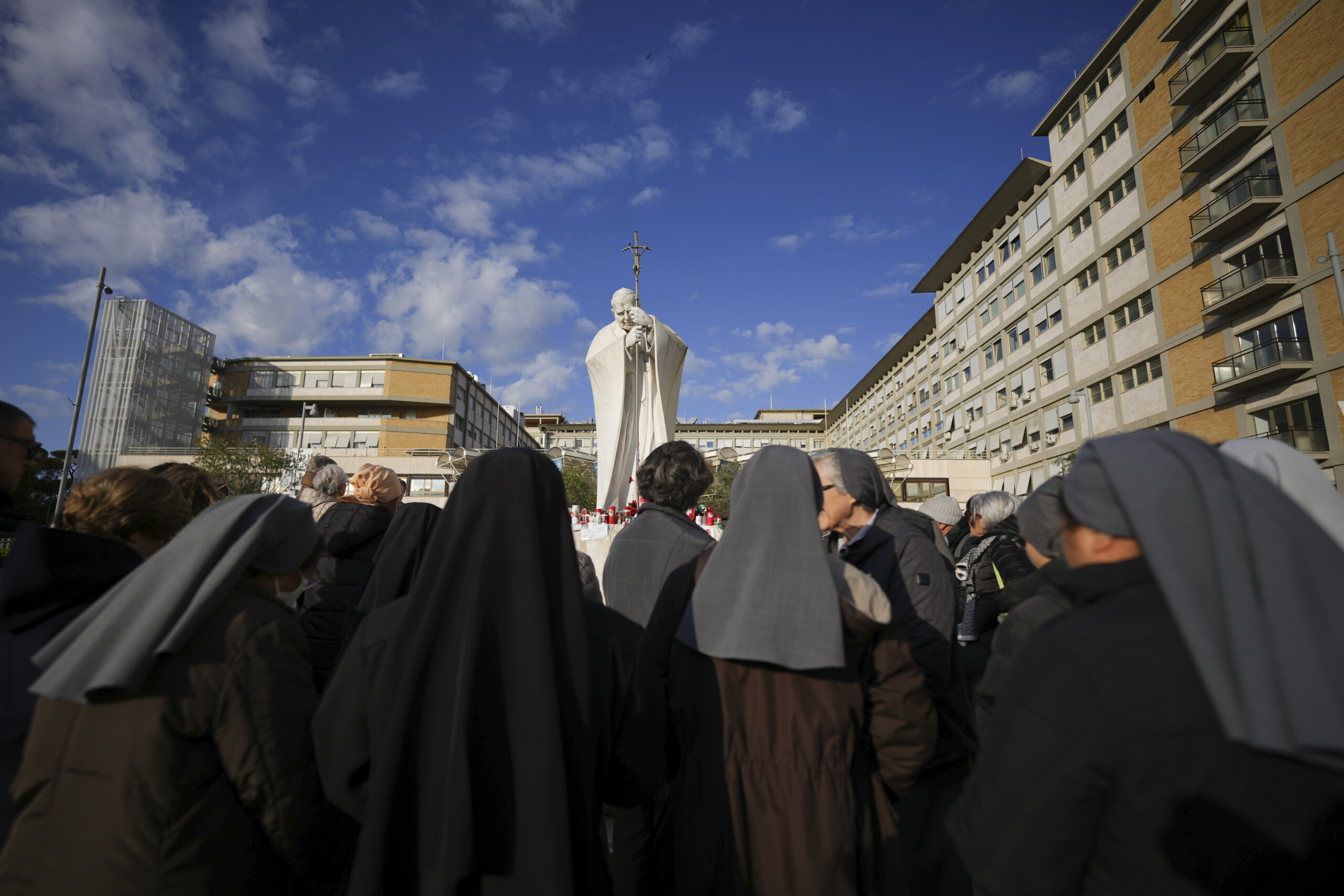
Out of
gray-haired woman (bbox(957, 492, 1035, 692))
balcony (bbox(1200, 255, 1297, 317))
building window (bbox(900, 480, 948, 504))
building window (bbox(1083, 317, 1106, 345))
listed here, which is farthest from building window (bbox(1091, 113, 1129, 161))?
gray-haired woman (bbox(957, 492, 1035, 692))

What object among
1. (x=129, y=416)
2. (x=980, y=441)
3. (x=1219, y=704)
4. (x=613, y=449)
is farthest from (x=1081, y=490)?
(x=129, y=416)

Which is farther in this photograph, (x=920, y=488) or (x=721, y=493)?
(x=920, y=488)

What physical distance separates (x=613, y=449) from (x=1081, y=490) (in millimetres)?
11162

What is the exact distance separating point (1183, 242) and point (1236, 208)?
3222 mm

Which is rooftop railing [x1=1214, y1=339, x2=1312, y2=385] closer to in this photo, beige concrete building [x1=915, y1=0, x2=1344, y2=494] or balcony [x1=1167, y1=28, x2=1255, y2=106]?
beige concrete building [x1=915, y1=0, x2=1344, y2=494]

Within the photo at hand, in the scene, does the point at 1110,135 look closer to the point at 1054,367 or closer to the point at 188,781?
the point at 1054,367

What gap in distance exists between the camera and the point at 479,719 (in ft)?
5.46

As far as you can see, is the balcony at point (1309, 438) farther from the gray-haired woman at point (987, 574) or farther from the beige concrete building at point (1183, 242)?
the gray-haired woman at point (987, 574)

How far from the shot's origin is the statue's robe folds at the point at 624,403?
12352 mm

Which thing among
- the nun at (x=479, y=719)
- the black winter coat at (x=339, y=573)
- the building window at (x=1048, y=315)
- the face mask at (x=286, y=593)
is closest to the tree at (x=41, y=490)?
the black winter coat at (x=339, y=573)

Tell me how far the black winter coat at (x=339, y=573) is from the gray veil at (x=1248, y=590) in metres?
3.11

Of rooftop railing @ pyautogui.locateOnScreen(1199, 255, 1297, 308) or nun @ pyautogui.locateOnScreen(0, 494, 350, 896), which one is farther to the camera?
rooftop railing @ pyautogui.locateOnScreen(1199, 255, 1297, 308)

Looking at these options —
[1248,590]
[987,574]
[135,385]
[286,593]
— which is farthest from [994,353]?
[135,385]

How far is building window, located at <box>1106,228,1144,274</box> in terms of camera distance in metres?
28.9
